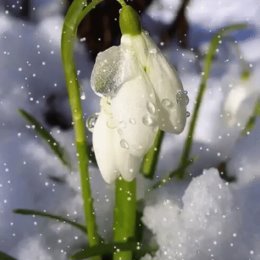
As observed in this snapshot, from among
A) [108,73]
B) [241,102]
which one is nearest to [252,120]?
[241,102]

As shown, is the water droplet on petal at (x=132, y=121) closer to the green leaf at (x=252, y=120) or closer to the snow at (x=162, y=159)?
the snow at (x=162, y=159)

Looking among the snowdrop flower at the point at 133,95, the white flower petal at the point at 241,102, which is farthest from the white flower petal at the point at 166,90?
the white flower petal at the point at 241,102

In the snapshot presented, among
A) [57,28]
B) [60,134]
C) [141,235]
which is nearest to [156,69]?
[141,235]

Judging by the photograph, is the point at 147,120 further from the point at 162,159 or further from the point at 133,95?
the point at 162,159

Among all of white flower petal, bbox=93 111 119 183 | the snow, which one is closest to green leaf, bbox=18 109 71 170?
the snow

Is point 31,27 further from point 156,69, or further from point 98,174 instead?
point 156,69
